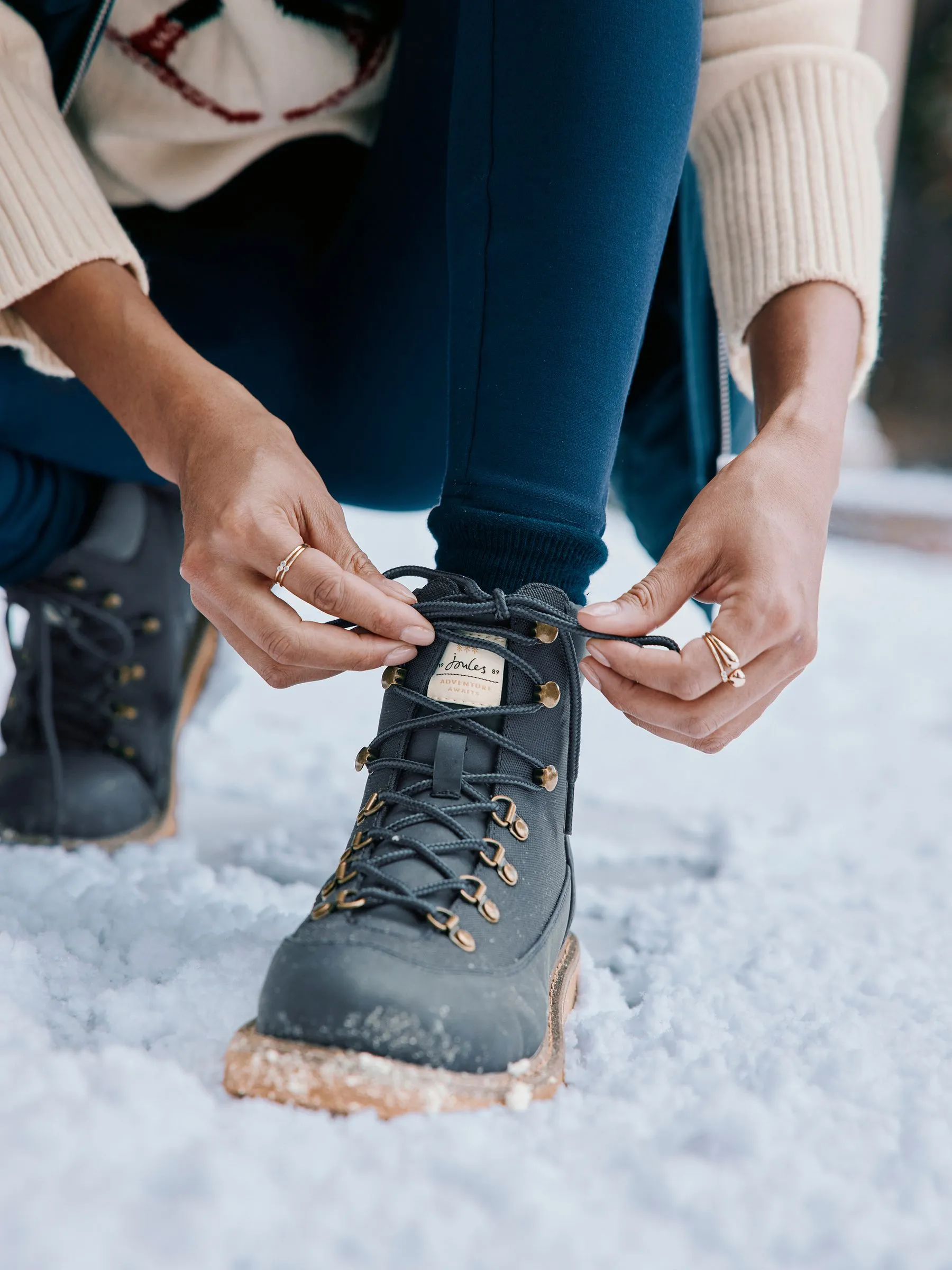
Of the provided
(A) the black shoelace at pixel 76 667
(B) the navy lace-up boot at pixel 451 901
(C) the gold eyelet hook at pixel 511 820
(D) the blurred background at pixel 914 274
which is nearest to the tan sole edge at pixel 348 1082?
(B) the navy lace-up boot at pixel 451 901

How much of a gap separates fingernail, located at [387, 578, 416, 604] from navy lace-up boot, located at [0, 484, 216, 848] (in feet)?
1.42

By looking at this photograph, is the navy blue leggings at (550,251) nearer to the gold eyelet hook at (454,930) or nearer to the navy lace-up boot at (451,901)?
the navy lace-up boot at (451,901)

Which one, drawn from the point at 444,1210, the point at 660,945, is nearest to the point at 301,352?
the point at 660,945

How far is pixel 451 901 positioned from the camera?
1.62ft

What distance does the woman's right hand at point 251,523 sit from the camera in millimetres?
479

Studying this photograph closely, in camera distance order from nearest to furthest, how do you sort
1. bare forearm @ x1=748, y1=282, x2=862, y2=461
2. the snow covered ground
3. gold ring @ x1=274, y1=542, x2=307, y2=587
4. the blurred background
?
the snow covered ground, gold ring @ x1=274, y1=542, x2=307, y2=587, bare forearm @ x1=748, y1=282, x2=862, y2=461, the blurred background

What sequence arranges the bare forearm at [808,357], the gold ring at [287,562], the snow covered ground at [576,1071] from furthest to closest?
the bare forearm at [808,357], the gold ring at [287,562], the snow covered ground at [576,1071]

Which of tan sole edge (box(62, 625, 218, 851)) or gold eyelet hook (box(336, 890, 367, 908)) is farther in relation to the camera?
tan sole edge (box(62, 625, 218, 851))

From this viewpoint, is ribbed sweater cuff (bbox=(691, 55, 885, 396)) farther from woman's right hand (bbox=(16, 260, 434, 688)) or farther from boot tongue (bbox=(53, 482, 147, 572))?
boot tongue (bbox=(53, 482, 147, 572))

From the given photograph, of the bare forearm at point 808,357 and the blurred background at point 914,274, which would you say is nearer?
the bare forearm at point 808,357

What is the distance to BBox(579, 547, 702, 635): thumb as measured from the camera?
1.66 ft

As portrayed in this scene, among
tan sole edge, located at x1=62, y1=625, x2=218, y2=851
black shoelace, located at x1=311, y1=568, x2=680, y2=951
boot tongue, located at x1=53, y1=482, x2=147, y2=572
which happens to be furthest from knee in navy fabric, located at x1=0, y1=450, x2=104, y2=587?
black shoelace, located at x1=311, y1=568, x2=680, y2=951

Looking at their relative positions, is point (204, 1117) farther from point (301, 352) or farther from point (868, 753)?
point (868, 753)

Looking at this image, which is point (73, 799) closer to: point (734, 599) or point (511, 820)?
point (511, 820)
